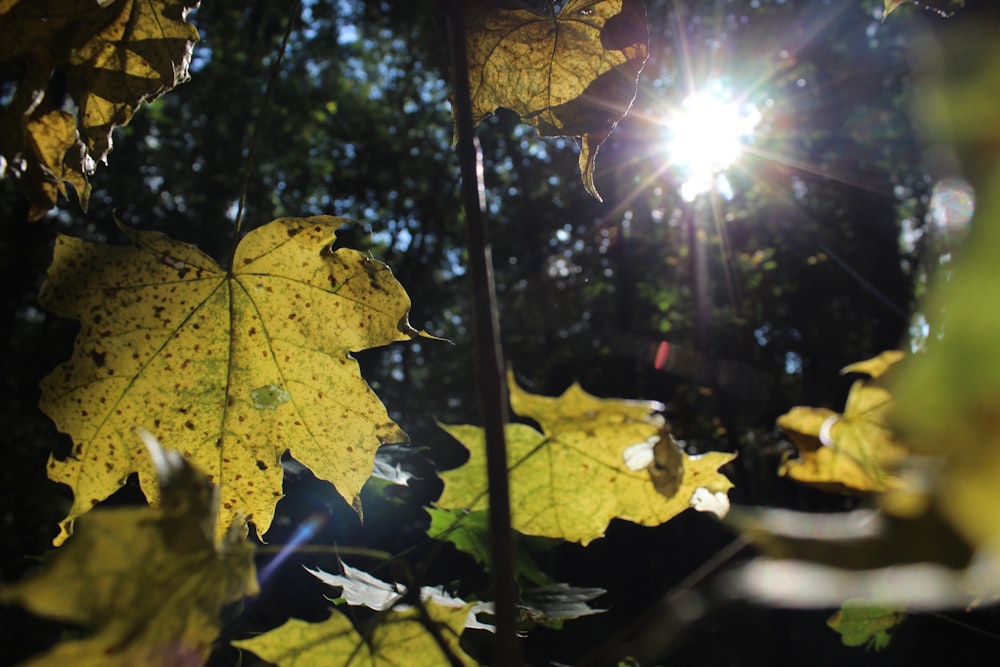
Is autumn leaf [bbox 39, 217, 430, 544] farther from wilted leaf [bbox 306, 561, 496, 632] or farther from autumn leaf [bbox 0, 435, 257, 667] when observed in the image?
autumn leaf [bbox 0, 435, 257, 667]

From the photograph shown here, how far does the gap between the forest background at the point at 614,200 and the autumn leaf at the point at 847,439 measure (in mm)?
9785

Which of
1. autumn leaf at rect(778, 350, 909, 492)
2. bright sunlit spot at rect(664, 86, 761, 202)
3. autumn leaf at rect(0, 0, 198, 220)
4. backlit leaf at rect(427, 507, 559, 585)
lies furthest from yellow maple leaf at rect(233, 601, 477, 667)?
bright sunlit spot at rect(664, 86, 761, 202)

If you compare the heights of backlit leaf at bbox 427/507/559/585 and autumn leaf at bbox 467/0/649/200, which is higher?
autumn leaf at bbox 467/0/649/200

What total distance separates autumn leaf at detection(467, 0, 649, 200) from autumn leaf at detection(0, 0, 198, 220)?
350 mm

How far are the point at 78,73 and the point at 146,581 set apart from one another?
0.68 metres

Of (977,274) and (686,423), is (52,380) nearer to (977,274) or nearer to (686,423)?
(977,274)

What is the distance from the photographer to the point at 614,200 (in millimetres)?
11703

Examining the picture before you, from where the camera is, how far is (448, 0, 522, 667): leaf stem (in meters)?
0.35

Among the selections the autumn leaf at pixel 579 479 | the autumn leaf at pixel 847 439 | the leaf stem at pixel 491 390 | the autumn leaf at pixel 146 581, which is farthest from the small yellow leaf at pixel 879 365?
the autumn leaf at pixel 146 581

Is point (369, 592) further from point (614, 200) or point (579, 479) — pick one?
point (614, 200)

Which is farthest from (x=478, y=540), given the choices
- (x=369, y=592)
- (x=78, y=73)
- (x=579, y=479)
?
(x=78, y=73)

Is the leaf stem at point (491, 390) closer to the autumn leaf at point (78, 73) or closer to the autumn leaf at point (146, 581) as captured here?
the autumn leaf at point (146, 581)

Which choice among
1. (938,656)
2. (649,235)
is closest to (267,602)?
(938,656)

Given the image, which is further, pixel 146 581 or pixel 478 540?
pixel 478 540
